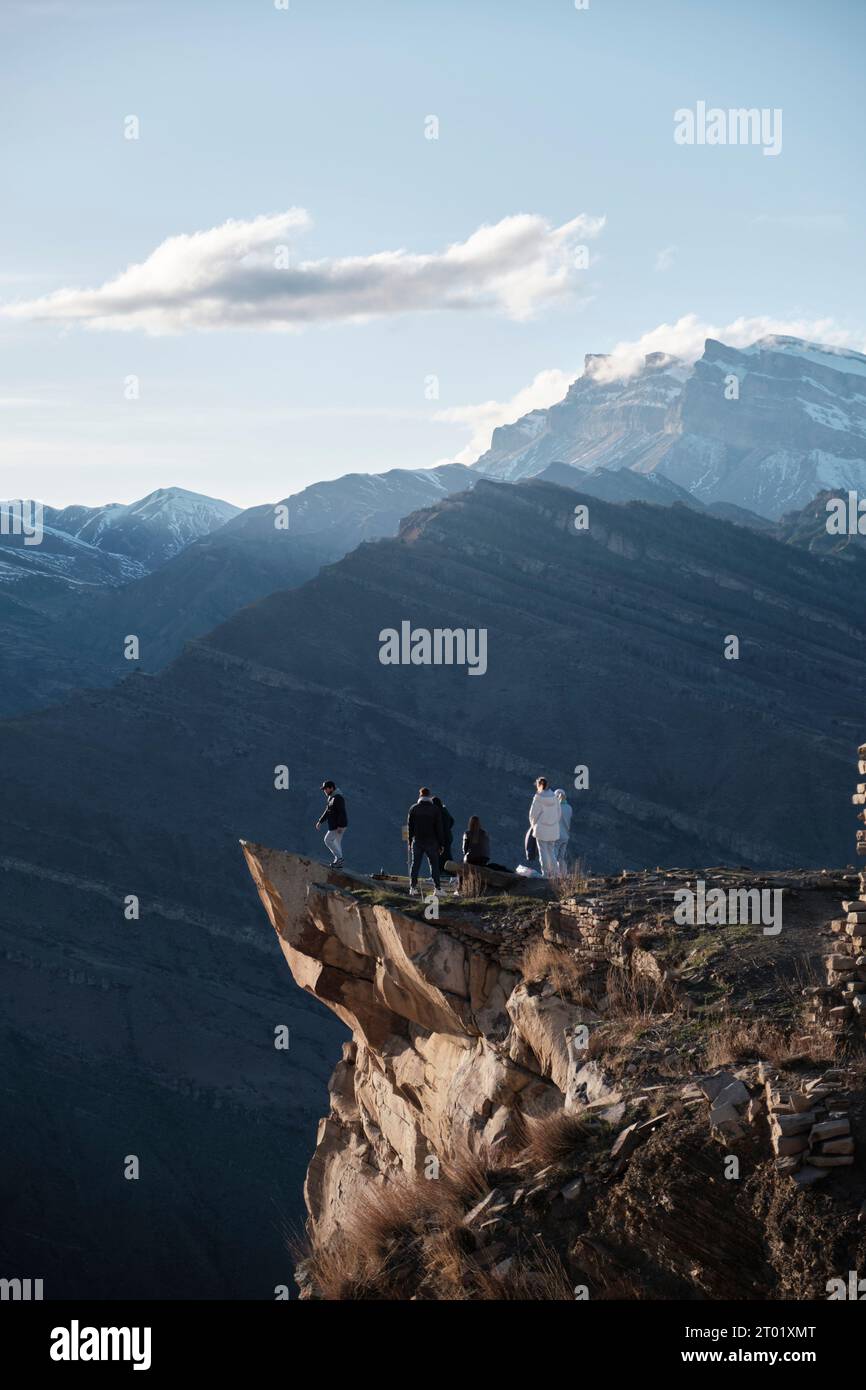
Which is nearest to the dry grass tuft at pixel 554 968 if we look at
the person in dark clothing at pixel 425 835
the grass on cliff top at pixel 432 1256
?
the grass on cliff top at pixel 432 1256

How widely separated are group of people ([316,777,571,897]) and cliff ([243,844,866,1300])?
67cm

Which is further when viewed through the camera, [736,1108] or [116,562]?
[116,562]

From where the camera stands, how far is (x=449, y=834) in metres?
16.4

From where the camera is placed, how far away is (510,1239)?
8.70 metres

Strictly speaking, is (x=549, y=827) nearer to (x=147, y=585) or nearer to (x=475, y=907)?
(x=475, y=907)

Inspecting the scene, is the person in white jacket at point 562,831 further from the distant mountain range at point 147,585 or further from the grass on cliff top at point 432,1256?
the distant mountain range at point 147,585

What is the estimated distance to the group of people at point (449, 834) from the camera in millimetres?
15711

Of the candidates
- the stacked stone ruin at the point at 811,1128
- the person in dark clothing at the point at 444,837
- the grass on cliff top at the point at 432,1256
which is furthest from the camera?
the person in dark clothing at the point at 444,837

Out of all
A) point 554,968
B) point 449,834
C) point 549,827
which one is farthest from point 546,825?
point 554,968

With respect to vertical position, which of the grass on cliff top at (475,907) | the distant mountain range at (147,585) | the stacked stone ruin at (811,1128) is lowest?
the stacked stone ruin at (811,1128)

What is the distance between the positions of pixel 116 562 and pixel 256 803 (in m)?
112
